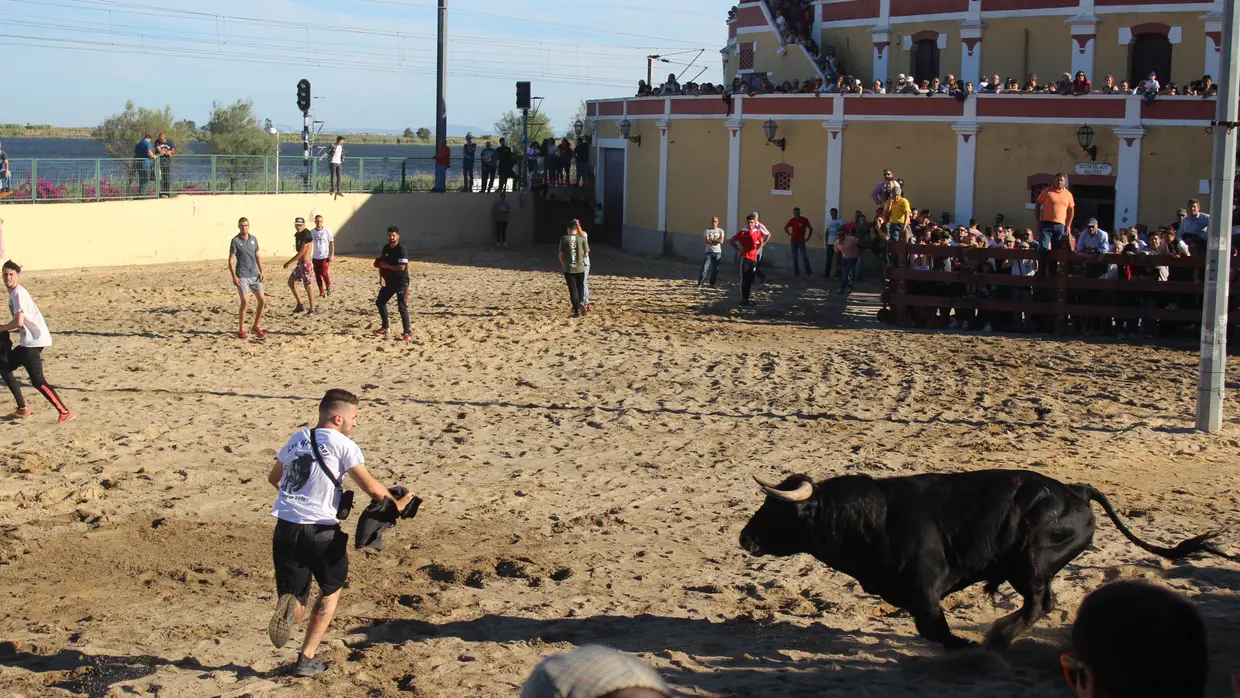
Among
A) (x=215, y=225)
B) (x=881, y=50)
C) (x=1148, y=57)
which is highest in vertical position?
(x=881, y=50)

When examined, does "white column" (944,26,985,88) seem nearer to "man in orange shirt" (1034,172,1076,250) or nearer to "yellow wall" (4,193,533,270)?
"man in orange shirt" (1034,172,1076,250)

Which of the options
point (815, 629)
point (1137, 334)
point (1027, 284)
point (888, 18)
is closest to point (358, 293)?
point (1027, 284)

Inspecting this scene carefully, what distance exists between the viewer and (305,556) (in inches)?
265

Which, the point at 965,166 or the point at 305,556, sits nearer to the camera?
the point at 305,556

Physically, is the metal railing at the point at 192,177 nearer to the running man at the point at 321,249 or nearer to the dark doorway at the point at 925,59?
the running man at the point at 321,249

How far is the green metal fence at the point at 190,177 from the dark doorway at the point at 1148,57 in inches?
772

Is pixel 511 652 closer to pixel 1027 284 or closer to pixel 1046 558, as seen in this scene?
pixel 1046 558

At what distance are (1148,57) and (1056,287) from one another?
1128 cm

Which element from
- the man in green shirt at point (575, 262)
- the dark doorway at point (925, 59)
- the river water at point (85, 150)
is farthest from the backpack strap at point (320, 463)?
the river water at point (85, 150)

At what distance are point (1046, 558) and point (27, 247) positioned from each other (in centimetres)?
2525

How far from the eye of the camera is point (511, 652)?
7.03 m

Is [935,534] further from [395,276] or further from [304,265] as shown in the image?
[304,265]

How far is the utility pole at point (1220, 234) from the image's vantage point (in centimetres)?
1231

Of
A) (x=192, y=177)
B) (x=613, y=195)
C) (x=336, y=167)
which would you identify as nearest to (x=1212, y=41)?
(x=613, y=195)
